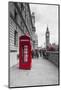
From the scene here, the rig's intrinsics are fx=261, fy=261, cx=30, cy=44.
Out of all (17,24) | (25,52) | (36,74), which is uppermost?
(17,24)

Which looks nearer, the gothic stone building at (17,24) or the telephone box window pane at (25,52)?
the gothic stone building at (17,24)

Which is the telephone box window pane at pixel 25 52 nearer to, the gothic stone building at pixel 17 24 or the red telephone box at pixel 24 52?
the red telephone box at pixel 24 52

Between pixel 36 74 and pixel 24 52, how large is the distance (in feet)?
1.29

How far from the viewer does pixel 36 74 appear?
405 centimetres

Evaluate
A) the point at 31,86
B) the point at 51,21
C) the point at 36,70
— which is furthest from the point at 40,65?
the point at 51,21

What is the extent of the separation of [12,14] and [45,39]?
2.10ft

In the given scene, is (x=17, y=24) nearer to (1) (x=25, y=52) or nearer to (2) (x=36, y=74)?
(1) (x=25, y=52)

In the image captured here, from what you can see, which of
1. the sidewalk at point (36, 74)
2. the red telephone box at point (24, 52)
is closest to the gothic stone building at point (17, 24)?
the red telephone box at point (24, 52)

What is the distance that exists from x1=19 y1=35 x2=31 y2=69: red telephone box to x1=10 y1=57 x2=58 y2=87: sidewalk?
8cm

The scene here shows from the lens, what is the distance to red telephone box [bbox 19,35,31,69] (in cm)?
398

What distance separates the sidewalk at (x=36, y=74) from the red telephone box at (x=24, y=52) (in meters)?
0.08

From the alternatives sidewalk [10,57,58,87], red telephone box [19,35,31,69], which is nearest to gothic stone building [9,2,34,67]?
red telephone box [19,35,31,69]

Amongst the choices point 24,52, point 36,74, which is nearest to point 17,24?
point 24,52

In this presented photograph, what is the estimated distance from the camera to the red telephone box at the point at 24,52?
3.98 m
